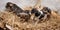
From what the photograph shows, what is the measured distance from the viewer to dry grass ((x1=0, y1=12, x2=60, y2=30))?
5.12ft

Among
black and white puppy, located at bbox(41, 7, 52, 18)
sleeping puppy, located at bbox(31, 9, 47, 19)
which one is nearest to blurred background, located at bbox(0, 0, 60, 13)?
black and white puppy, located at bbox(41, 7, 52, 18)

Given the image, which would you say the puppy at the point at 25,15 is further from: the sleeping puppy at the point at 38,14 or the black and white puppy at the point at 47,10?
the black and white puppy at the point at 47,10

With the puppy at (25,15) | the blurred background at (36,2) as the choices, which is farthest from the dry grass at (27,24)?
the blurred background at (36,2)

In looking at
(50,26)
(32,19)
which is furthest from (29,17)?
(50,26)

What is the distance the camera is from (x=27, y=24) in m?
1.61

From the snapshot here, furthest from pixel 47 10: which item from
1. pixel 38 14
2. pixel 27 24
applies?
pixel 27 24

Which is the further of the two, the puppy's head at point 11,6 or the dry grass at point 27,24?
the puppy's head at point 11,6

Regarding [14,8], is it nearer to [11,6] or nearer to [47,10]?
[11,6]

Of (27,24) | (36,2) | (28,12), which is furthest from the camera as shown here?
(36,2)

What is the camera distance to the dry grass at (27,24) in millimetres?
1562

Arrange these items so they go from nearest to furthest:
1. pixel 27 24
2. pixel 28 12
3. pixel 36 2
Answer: pixel 27 24, pixel 28 12, pixel 36 2

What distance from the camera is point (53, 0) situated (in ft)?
6.13

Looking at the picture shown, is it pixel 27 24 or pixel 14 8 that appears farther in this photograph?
pixel 14 8

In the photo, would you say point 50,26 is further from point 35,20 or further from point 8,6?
point 8,6
